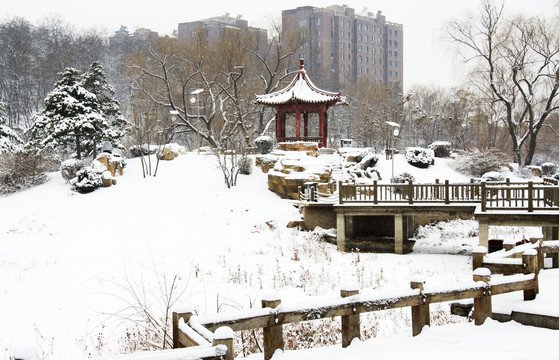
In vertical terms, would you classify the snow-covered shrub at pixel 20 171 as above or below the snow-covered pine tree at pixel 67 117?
below

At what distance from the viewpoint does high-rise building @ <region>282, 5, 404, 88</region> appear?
264ft

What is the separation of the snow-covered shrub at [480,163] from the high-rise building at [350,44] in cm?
4406

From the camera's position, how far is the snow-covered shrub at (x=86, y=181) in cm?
2400

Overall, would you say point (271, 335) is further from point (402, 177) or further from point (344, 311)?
point (402, 177)

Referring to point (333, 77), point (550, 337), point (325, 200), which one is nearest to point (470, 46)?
point (325, 200)

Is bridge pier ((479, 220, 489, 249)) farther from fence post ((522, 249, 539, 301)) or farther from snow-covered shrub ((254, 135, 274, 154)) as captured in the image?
snow-covered shrub ((254, 135, 274, 154))

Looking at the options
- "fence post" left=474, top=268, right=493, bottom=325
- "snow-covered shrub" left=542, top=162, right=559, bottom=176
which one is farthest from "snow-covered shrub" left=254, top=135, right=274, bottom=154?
"fence post" left=474, top=268, right=493, bottom=325

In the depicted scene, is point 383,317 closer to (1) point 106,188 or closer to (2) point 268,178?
(2) point 268,178

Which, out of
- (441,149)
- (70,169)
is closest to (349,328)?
(70,169)

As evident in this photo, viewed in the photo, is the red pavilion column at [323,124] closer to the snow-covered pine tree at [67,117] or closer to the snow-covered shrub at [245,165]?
the snow-covered shrub at [245,165]

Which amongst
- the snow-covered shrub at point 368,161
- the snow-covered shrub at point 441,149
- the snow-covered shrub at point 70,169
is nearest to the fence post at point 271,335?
the snow-covered shrub at point 70,169

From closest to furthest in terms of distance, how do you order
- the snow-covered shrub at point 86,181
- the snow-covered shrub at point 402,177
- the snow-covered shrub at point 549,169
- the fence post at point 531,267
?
the fence post at point 531,267, the snow-covered shrub at point 86,181, the snow-covered shrub at point 402,177, the snow-covered shrub at point 549,169

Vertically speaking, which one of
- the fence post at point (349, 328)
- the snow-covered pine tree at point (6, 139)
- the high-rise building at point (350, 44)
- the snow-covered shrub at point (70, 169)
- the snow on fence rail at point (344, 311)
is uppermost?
the high-rise building at point (350, 44)

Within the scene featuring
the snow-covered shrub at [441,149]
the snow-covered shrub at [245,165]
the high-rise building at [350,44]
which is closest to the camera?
the snow-covered shrub at [245,165]
